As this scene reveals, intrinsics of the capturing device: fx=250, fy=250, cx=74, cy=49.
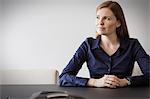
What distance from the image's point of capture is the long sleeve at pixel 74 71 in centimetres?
117

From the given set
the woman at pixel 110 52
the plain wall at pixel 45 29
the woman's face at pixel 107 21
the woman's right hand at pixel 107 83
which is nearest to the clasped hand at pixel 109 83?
the woman's right hand at pixel 107 83

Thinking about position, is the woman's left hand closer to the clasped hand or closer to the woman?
the clasped hand

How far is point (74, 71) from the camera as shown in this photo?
1387mm

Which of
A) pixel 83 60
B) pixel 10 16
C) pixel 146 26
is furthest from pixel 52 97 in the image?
A: pixel 146 26

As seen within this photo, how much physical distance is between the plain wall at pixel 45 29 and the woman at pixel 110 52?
43cm

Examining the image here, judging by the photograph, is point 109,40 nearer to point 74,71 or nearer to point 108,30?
point 108,30

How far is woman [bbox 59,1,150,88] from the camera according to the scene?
1456mm

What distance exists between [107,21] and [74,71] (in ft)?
1.38

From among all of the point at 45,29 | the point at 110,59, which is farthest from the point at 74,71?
the point at 45,29

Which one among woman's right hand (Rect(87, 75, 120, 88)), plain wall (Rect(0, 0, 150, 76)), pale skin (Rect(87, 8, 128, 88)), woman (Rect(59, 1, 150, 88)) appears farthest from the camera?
plain wall (Rect(0, 0, 150, 76))

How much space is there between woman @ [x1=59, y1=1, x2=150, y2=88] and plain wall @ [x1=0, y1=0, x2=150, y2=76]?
1.43ft

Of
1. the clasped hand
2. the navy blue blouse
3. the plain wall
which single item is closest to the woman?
the navy blue blouse

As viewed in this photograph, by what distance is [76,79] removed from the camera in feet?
3.90

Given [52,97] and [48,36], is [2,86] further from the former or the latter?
[48,36]
